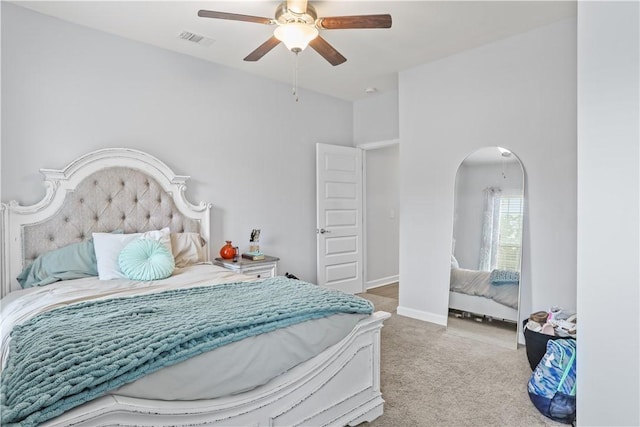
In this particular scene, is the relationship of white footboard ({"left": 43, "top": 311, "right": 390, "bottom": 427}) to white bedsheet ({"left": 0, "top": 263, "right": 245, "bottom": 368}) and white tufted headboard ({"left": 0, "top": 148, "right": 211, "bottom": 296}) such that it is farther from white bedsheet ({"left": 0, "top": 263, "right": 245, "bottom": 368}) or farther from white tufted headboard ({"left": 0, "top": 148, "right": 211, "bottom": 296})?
white tufted headboard ({"left": 0, "top": 148, "right": 211, "bottom": 296})

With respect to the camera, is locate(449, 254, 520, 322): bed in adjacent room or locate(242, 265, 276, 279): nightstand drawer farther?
locate(242, 265, 276, 279): nightstand drawer

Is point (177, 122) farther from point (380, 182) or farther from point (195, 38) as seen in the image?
point (380, 182)

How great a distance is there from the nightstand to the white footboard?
156 centimetres

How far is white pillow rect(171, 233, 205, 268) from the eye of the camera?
121 inches

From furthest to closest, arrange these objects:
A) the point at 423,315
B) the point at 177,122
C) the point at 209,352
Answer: the point at 423,315 → the point at 177,122 → the point at 209,352

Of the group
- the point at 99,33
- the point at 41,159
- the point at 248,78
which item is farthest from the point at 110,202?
the point at 248,78

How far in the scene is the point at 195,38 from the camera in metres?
3.11

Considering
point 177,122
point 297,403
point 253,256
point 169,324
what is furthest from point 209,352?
point 177,122

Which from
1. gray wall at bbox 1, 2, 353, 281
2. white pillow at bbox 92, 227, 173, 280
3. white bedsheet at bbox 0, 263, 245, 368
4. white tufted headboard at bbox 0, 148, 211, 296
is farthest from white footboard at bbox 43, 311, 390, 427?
gray wall at bbox 1, 2, 353, 281

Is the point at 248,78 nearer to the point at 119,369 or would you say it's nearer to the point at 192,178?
the point at 192,178

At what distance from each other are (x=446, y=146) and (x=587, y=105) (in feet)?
7.66

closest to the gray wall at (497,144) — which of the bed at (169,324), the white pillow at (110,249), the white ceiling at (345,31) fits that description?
the white ceiling at (345,31)

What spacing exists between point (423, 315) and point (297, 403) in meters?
2.48

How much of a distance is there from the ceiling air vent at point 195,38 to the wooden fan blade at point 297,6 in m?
1.21
